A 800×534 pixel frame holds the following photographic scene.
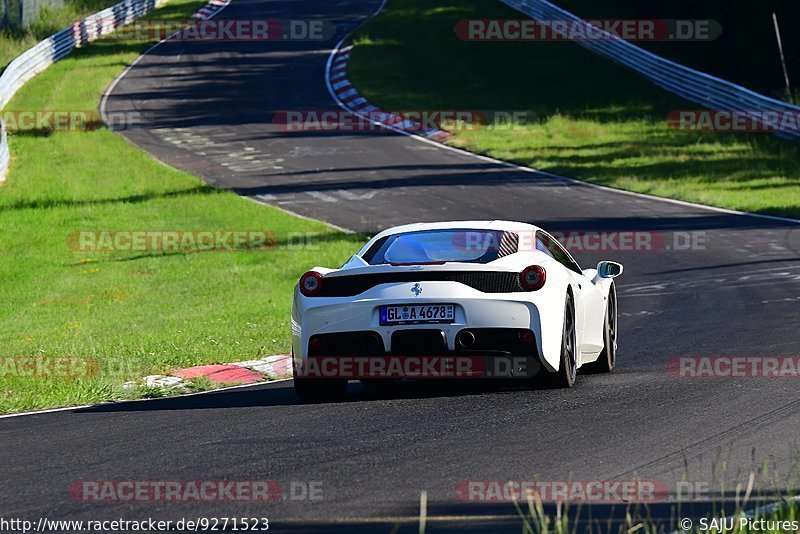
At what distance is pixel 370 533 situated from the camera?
5.19 metres

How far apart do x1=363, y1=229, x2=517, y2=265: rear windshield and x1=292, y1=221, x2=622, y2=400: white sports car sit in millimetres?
16

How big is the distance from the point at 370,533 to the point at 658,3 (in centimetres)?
3943

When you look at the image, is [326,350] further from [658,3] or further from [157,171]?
[658,3]

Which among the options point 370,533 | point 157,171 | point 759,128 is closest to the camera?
point 370,533

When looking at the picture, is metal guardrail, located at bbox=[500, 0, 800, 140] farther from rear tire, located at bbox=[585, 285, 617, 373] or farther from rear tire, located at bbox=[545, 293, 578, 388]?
rear tire, located at bbox=[545, 293, 578, 388]

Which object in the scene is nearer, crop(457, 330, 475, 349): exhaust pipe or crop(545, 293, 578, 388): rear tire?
crop(457, 330, 475, 349): exhaust pipe

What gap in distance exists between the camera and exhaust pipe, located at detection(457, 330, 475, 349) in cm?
834

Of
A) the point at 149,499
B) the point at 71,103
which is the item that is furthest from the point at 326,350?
the point at 71,103

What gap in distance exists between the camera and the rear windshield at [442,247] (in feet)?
29.5

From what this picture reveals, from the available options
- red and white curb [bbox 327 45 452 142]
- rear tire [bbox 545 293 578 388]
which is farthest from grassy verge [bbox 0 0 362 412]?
red and white curb [bbox 327 45 452 142]

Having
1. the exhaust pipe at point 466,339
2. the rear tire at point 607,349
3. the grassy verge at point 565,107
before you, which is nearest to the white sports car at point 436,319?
the exhaust pipe at point 466,339

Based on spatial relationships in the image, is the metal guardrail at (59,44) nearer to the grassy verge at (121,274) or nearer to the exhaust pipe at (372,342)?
the grassy verge at (121,274)

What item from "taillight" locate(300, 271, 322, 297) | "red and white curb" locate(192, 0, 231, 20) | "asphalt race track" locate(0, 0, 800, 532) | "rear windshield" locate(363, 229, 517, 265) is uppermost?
"red and white curb" locate(192, 0, 231, 20)

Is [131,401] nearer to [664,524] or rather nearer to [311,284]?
[311,284]
